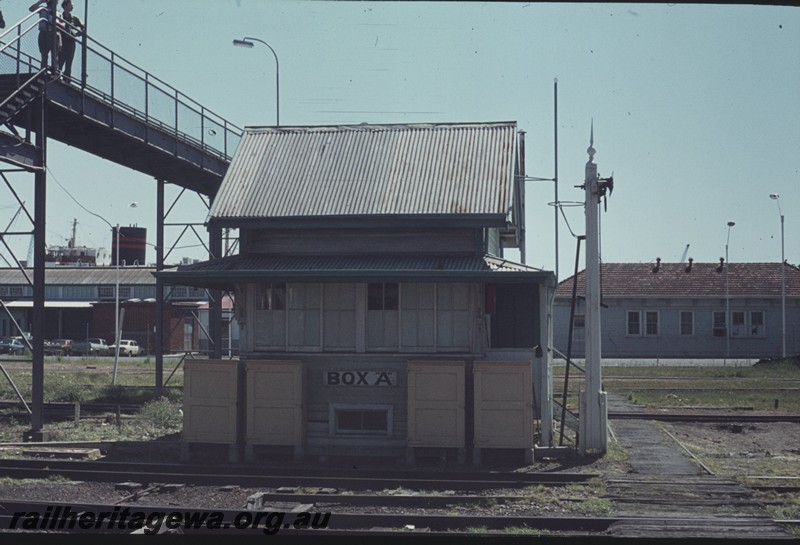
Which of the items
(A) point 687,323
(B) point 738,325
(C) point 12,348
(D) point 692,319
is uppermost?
(D) point 692,319

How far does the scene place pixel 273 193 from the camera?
696 inches

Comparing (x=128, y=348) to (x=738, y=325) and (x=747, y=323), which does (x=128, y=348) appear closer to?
(x=738, y=325)

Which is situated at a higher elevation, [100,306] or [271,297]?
[100,306]

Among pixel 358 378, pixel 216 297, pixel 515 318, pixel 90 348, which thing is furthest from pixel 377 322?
pixel 90 348

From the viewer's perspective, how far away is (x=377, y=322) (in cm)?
1638

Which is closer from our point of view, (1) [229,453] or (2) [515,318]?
(1) [229,453]

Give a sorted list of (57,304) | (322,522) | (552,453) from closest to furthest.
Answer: (322,522) < (552,453) < (57,304)

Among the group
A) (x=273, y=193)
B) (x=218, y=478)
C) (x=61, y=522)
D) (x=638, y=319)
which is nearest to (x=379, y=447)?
(x=218, y=478)

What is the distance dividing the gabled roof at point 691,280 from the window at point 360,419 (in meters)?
35.2

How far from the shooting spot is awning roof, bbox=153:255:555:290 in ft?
50.9

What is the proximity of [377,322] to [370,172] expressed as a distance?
10.9 feet

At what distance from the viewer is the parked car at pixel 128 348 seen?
59578 millimetres

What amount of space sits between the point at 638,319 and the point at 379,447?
37164mm

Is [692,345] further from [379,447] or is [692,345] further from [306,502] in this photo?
[306,502]
